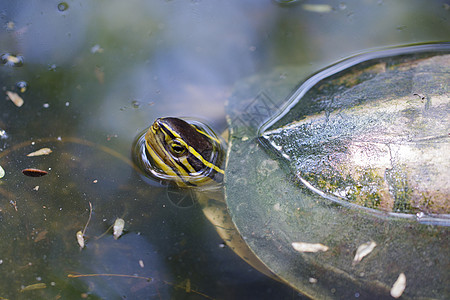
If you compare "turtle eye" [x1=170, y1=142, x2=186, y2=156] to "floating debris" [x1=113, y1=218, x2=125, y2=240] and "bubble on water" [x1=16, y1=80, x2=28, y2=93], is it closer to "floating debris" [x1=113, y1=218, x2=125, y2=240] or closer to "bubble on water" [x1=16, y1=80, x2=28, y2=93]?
"floating debris" [x1=113, y1=218, x2=125, y2=240]

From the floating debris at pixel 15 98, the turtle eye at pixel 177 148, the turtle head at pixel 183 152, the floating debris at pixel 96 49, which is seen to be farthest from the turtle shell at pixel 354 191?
the floating debris at pixel 15 98

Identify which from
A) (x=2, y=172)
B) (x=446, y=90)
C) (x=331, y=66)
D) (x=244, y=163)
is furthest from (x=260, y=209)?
(x=2, y=172)

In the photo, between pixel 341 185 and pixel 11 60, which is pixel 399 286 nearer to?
pixel 341 185

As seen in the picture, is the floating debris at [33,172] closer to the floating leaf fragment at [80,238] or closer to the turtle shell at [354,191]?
the floating leaf fragment at [80,238]

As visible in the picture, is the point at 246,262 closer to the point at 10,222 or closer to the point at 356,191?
the point at 356,191

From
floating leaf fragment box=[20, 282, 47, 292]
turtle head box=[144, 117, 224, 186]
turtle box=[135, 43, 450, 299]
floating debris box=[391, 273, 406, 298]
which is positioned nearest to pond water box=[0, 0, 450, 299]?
floating leaf fragment box=[20, 282, 47, 292]

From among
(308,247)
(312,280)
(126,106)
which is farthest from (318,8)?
(312,280)
